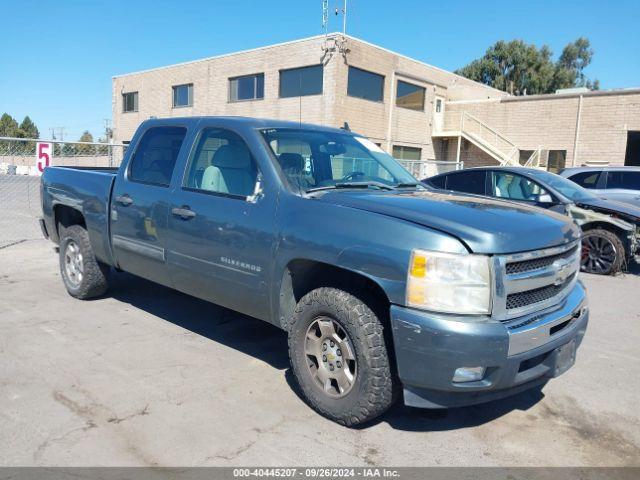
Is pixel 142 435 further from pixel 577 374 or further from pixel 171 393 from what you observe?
pixel 577 374

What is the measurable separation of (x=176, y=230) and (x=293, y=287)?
1.24m

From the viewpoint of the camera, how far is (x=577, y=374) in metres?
4.52

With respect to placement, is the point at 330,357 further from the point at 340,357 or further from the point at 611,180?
the point at 611,180

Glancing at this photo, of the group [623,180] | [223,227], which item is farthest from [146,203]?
[623,180]

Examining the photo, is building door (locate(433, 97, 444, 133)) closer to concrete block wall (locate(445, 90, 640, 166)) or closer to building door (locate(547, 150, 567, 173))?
concrete block wall (locate(445, 90, 640, 166))

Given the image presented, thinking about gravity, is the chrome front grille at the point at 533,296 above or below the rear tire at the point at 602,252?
above

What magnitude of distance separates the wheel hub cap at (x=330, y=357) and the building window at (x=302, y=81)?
19.8 meters

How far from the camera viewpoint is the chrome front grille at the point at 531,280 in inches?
119

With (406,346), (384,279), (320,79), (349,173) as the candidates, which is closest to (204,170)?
(349,173)

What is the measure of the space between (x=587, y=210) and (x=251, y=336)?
6.23 meters

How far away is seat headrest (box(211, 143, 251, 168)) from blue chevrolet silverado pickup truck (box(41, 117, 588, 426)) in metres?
0.02

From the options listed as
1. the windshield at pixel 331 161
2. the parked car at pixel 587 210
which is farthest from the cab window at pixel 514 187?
the windshield at pixel 331 161

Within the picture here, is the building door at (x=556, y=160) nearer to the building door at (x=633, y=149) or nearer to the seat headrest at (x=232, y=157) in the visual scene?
the building door at (x=633, y=149)

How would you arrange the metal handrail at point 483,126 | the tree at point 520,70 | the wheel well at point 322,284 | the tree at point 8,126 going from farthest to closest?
1. the tree at point 8,126
2. the tree at point 520,70
3. the metal handrail at point 483,126
4. the wheel well at point 322,284
